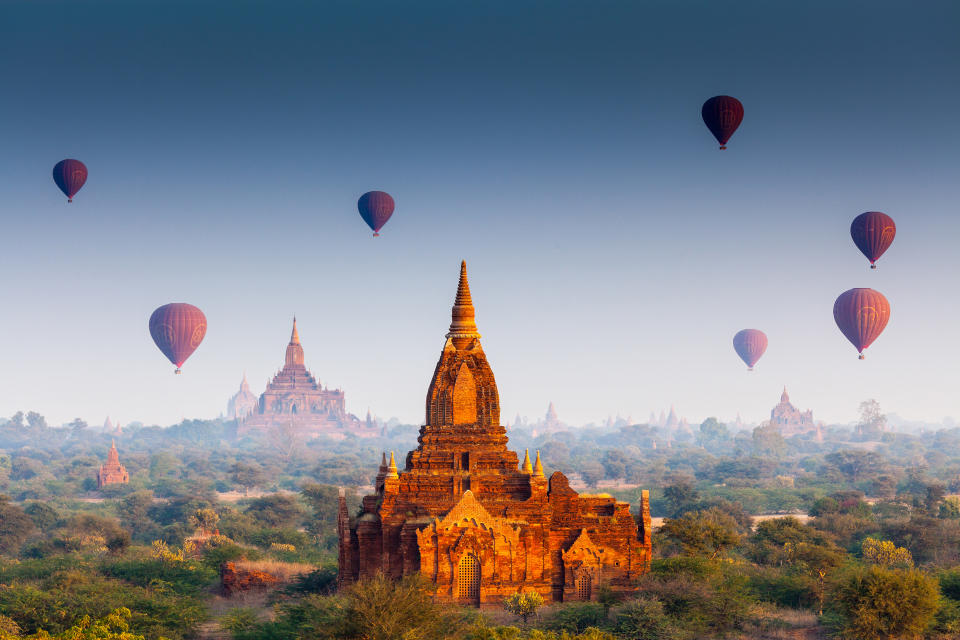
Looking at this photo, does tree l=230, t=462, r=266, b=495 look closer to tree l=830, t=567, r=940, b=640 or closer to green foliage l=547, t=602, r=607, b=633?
green foliage l=547, t=602, r=607, b=633

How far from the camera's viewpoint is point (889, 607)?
42156mm

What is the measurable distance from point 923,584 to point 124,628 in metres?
29.4

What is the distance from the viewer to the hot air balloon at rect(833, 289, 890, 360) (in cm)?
12462

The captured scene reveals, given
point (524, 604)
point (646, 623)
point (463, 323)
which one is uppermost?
point (463, 323)

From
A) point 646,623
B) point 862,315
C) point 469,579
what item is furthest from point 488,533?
point 862,315

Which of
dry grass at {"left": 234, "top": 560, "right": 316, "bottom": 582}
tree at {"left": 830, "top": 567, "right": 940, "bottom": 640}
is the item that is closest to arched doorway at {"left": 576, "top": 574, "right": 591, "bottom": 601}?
tree at {"left": 830, "top": 567, "right": 940, "bottom": 640}

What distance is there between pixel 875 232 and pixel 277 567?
68707mm

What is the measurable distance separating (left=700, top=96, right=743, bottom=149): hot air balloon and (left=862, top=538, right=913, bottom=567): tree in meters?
33.1

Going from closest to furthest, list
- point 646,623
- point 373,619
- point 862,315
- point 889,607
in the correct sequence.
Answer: point 373,619
point 889,607
point 646,623
point 862,315

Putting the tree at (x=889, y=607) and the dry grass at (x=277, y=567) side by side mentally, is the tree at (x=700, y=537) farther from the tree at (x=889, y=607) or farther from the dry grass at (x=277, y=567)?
the dry grass at (x=277, y=567)

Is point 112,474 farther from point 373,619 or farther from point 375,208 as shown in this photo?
point 373,619

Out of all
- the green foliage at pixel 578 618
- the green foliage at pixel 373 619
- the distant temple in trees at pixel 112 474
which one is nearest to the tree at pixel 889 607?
the green foliage at pixel 578 618

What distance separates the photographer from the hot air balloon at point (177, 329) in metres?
139

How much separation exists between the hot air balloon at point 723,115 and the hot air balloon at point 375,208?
34264mm
